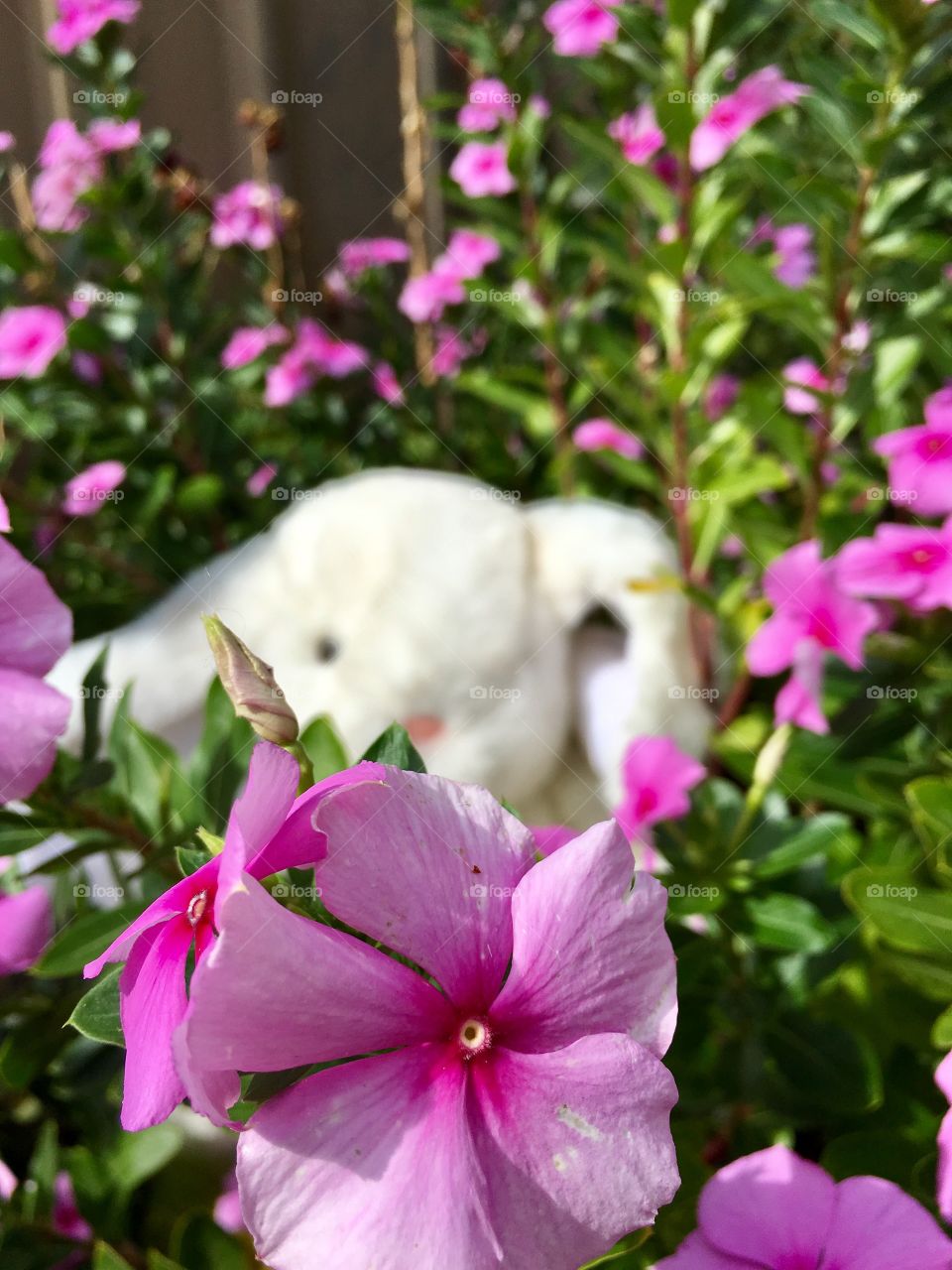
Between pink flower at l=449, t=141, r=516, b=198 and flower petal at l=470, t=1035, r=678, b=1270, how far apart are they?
1.08m

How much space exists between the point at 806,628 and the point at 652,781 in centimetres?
18

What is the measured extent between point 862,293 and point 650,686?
15.1 inches

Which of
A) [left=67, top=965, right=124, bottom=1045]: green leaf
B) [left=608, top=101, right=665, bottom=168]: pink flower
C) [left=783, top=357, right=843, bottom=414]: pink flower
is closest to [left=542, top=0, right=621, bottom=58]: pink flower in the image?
[left=608, top=101, right=665, bottom=168]: pink flower

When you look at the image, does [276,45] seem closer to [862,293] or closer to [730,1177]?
[862,293]

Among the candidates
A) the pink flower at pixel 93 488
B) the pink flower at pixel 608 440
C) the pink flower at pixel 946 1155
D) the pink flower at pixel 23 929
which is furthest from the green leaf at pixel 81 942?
the pink flower at pixel 608 440

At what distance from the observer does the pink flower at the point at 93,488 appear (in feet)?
3.54

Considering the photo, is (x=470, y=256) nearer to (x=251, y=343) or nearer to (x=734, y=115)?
(x=251, y=343)

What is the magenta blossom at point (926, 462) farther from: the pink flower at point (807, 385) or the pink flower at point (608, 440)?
the pink flower at point (608, 440)

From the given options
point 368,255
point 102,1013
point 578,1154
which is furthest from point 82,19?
point 578,1154

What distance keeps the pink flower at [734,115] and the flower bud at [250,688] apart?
0.76 meters

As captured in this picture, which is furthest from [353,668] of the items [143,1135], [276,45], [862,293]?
[276,45]

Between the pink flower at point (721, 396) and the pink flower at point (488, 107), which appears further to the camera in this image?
the pink flower at point (721, 396)

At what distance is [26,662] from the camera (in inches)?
15.2

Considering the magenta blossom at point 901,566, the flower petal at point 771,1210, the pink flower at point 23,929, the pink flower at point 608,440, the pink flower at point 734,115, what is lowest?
the pink flower at point 608,440
